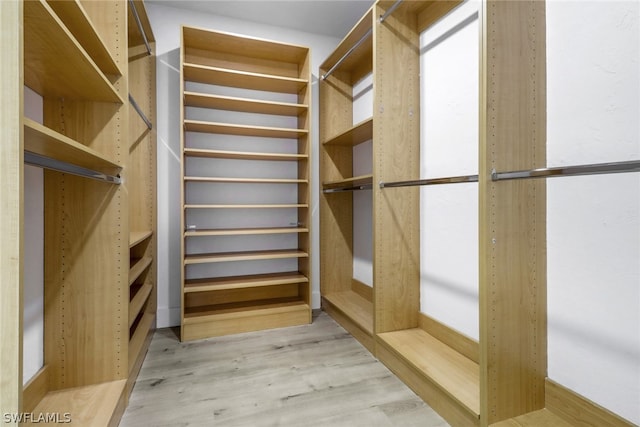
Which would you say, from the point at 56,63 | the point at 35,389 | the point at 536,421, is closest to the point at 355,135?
the point at 56,63

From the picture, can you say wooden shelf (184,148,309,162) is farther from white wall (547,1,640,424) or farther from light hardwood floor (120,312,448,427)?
white wall (547,1,640,424)

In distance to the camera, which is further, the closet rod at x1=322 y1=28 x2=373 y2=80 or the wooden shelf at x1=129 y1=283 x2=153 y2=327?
the closet rod at x1=322 y1=28 x2=373 y2=80

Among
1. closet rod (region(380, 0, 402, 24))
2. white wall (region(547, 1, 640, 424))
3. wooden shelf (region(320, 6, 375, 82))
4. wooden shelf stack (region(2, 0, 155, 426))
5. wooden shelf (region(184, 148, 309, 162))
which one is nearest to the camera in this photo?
white wall (region(547, 1, 640, 424))

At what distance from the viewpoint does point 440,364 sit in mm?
1698

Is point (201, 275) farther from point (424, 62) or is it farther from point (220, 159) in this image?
point (424, 62)

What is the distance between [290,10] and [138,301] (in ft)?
8.28

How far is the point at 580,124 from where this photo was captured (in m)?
1.29

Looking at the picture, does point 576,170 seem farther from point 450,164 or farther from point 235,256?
point 235,256

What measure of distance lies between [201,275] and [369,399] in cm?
172

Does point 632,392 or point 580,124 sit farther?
point 580,124

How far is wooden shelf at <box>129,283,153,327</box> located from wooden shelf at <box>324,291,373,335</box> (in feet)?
4.65

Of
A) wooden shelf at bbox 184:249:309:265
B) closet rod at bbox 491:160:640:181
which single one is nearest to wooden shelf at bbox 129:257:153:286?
wooden shelf at bbox 184:249:309:265

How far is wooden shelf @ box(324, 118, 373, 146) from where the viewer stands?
7.58ft

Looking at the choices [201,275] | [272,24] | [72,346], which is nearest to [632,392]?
[72,346]
